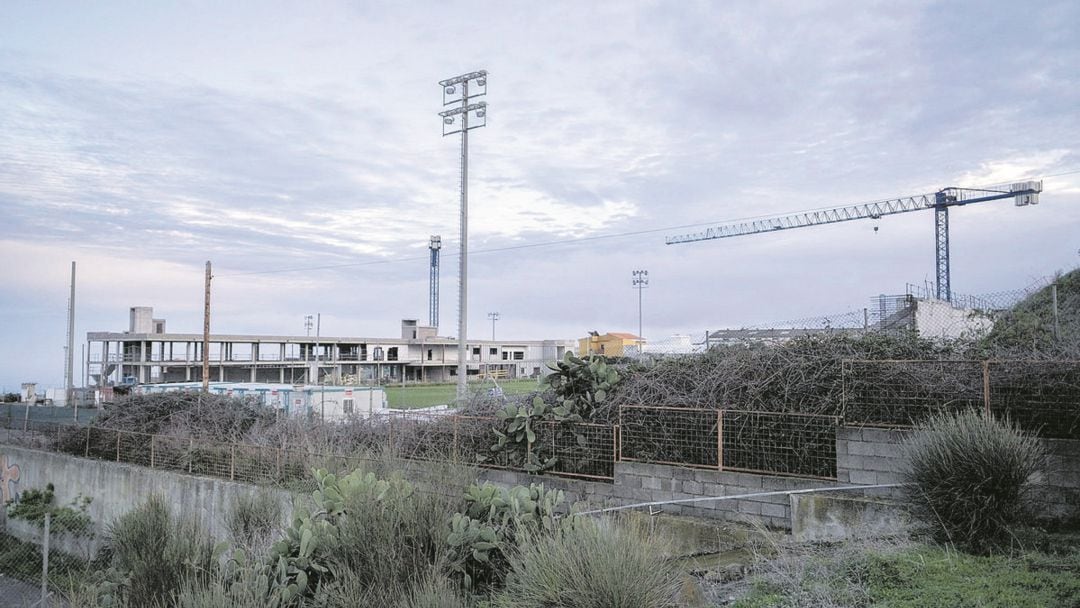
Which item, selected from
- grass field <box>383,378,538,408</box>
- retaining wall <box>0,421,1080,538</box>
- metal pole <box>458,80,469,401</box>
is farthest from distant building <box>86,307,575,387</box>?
retaining wall <box>0,421,1080,538</box>

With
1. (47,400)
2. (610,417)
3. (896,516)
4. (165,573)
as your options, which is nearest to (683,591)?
(896,516)

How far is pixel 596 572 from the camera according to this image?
4773mm

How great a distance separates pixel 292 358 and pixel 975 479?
219 feet

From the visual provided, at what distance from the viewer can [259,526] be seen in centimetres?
945

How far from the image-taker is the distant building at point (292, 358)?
193 ft

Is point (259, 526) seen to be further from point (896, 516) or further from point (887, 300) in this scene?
point (887, 300)

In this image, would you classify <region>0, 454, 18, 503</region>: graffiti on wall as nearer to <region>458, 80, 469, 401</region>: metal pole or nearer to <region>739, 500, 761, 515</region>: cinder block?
<region>458, 80, 469, 401</region>: metal pole

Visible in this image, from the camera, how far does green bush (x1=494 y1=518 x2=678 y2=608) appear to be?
4.77 m

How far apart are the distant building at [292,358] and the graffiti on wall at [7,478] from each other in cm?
2695

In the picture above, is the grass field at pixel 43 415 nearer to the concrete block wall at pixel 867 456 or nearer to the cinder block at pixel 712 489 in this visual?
the cinder block at pixel 712 489

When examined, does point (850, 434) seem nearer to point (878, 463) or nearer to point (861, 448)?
point (861, 448)

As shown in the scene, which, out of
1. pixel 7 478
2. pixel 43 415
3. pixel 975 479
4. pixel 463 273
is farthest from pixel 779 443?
pixel 43 415

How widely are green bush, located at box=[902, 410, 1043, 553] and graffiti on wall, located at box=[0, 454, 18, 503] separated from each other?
1004 inches

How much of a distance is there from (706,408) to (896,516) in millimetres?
3712
